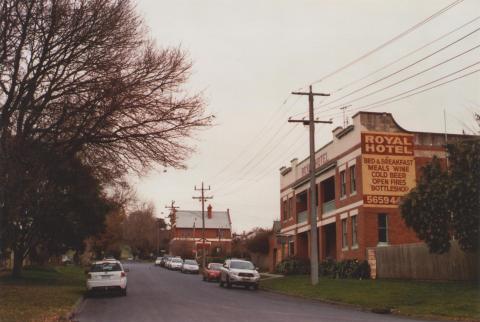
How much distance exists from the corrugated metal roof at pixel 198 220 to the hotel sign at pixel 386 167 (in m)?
94.4

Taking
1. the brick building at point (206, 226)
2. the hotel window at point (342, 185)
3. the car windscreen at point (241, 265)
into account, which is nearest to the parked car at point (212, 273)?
the car windscreen at point (241, 265)

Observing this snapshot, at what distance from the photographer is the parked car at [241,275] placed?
32.8 m

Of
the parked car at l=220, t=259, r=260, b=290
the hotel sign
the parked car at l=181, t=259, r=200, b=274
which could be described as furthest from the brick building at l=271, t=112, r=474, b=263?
the parked car at l=181, t=259, r=200, b=274

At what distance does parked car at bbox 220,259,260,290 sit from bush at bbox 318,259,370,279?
5928mm

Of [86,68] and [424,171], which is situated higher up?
[86,68]

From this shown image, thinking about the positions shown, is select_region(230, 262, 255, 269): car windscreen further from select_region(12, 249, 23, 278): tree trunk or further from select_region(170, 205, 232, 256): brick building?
select_region(170, 205, 232, 256): brick building

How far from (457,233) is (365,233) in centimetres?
1246

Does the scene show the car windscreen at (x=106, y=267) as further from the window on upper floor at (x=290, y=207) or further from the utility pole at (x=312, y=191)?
the window on upper floor at (x=290, y=207)

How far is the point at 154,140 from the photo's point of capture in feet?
69.5

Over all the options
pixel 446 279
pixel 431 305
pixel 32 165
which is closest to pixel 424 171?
pixel 446 279

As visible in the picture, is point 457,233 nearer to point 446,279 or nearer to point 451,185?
point 451,185

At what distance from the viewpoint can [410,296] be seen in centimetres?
2195

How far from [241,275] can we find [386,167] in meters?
11.1

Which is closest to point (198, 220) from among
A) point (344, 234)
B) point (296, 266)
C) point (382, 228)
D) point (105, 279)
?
point (296, 266)
